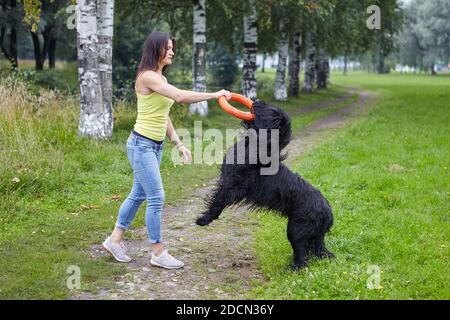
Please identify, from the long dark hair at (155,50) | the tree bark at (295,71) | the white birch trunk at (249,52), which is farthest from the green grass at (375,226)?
the tree bark at (295,71)

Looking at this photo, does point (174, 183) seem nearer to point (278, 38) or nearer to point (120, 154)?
point (120, 154)

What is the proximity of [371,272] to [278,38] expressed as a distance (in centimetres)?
2261

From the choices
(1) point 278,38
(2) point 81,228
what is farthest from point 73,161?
(1) point 278,38

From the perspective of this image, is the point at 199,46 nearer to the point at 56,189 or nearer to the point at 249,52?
the point at 249,52

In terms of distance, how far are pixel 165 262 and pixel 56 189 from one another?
3.43 m

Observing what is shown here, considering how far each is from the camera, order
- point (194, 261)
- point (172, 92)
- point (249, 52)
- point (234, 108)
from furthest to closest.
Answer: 1. point (249, 52)
2. point (194, 261)
3. point (234, 108)
4. point (172, 92)

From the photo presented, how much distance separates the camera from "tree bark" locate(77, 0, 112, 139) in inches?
440

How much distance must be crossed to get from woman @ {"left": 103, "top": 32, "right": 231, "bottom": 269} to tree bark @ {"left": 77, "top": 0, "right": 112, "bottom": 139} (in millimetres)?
6253

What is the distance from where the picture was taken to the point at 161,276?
530 cm

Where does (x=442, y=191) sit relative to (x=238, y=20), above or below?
below

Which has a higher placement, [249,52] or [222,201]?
[249,52]

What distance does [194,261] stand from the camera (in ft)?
19.0

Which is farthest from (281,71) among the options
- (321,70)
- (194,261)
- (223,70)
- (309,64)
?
(194,261)

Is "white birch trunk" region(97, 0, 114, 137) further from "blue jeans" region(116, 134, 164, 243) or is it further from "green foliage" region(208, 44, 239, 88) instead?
"green foliage" region(208, 44, 239, 88)
